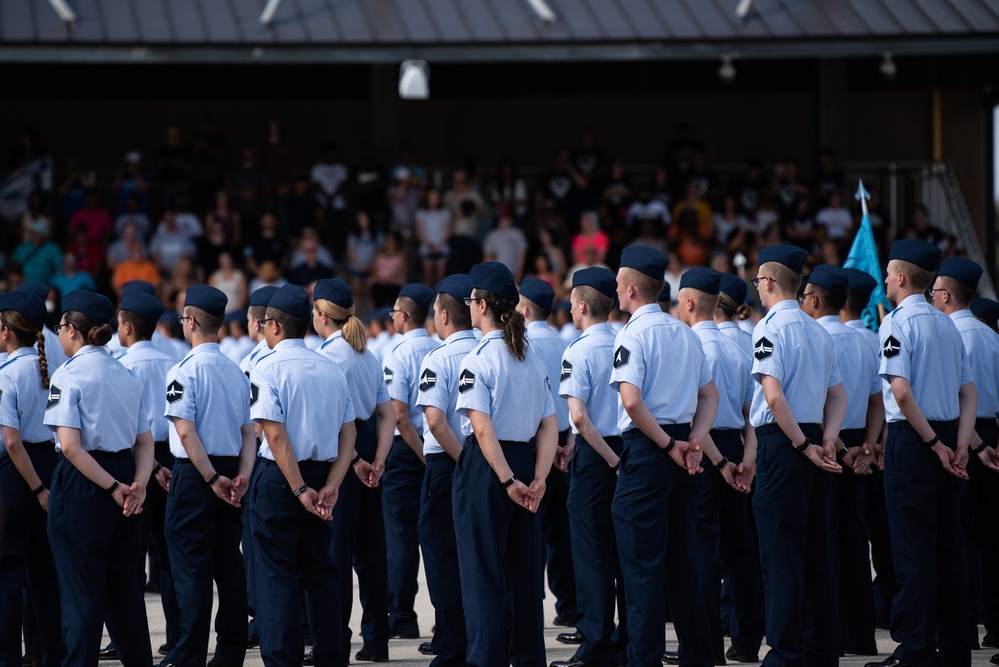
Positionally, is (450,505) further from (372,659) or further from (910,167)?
(910,167)

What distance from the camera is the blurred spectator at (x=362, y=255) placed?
1650 centimetres

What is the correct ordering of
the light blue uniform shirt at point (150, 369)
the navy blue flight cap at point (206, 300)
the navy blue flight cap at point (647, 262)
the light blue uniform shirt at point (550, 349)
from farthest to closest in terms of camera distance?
the light blue uniform shirt at point (550, 349)
the light blue uniform shirt at point (150, 369)
the navy blue flight cap at point (206, 300)
the navy blue flight cap at point (647, 262)

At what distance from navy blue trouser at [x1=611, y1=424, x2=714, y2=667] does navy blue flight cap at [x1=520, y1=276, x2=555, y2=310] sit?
1.76 m

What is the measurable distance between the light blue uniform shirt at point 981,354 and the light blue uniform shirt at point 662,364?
2.21m

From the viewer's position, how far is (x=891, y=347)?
276 inches

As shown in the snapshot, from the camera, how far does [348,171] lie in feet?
64.7

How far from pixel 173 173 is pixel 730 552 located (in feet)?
39.2

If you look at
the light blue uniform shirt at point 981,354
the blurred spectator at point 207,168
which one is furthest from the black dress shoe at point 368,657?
the blurred spectator at point 207,168

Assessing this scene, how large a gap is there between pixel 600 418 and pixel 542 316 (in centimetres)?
88

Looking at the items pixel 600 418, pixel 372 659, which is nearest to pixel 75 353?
pixel 372 659

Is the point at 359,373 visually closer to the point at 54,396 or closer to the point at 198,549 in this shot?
the point at 198,549

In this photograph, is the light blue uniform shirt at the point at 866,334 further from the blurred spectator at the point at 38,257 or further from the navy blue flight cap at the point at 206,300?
the blurred spectator at the point at 38,257

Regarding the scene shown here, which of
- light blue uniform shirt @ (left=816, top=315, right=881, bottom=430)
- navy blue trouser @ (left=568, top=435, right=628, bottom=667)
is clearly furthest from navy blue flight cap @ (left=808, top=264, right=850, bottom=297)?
navy blue trouser @ (left=568, top=435, right=628, bottom=667)

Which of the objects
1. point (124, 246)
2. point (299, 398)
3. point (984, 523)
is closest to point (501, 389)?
point (299, 398)
